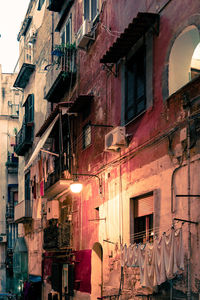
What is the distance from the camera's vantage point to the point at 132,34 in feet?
40.4

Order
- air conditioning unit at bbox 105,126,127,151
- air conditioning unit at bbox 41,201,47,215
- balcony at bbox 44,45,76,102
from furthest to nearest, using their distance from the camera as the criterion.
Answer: air conditioning unit at bbox 41,201,47,215 → balcony at bbox 44,45,76,102 → air conditioning unit at bbox 105,126,127,151

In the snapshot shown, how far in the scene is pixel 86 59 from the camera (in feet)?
58.5

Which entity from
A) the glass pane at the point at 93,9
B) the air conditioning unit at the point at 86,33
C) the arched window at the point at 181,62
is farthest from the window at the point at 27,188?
the arched window at the point at 181,62

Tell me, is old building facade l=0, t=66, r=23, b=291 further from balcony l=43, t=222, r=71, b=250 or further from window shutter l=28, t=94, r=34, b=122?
balcony l=43, t=222, r=71, b=250

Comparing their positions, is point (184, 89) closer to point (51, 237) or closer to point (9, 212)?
point (51, 237)

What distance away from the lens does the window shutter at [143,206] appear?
1188 cm

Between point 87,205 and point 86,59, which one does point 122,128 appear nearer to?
point 87,205

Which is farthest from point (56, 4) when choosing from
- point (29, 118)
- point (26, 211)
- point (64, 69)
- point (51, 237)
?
point (26, 211)

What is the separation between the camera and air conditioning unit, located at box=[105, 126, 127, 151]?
13070 mm

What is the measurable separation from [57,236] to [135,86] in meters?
8.58

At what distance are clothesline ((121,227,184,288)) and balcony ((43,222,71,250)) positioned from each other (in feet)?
24.5

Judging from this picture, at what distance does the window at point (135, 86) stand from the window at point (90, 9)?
4207mm

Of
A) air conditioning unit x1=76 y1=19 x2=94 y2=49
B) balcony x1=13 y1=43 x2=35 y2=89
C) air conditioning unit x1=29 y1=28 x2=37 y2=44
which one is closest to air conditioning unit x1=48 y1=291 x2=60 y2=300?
air conditioning unit x1=76 y1=19 x2=94 y2=49

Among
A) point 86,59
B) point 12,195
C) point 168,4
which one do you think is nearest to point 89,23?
point 86,59
